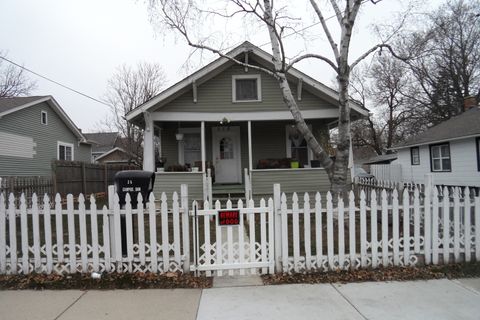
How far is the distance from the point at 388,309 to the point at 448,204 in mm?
2216

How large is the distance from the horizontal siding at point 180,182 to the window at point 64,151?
12839 millimetres

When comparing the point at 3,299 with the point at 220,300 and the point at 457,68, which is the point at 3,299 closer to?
the point at 220,300

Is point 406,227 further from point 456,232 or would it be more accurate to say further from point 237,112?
point 237,112

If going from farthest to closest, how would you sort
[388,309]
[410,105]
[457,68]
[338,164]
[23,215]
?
[410,105]
[457,68]
[338,164]
[23,215]
[388,309]

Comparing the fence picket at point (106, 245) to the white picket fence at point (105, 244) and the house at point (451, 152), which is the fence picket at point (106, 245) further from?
the house at point (451, 152)

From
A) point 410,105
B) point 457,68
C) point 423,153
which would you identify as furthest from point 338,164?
point 410,105

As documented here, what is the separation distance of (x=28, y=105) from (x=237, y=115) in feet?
40.3

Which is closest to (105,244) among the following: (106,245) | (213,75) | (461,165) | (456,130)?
(106,245)

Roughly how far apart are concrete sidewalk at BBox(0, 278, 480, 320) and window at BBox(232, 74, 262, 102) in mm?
8397

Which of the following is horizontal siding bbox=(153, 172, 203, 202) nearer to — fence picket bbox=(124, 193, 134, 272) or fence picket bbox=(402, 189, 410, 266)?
fence picket bbox=(124, 193, 134, 272)

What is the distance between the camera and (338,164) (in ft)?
25.0

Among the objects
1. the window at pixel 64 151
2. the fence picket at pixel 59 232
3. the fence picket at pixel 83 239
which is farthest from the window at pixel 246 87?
A: the window at pixel 64 151

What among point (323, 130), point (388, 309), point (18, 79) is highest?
point (18, 79)

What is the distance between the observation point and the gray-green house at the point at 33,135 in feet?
52.3
